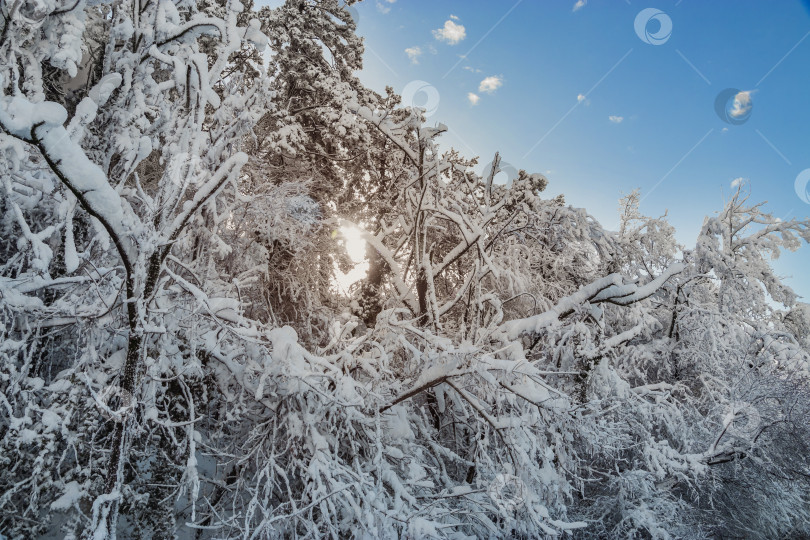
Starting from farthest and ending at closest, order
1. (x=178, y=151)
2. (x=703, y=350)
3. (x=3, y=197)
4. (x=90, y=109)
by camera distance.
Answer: (x=703, y=350) → (x=3, y=197) → (x=90, y=109) → (x=178, y=151)

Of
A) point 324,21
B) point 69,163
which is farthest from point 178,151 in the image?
point 324,21

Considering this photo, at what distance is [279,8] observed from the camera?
10.8m

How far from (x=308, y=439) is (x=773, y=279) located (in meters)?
13.1

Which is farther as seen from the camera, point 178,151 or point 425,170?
point 425,170

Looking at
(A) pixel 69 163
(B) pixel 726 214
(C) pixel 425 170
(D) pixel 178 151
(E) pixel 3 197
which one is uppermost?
(B) pixel 726 214

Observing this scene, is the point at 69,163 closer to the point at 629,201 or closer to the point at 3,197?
the point at 3,197

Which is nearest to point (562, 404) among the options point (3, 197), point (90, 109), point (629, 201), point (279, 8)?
point (90, 109)

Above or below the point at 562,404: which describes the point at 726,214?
above

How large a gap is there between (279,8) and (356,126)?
166 inches

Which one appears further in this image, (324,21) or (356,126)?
(324,21)

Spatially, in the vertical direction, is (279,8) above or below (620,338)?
above

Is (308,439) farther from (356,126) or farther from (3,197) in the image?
(356,126)

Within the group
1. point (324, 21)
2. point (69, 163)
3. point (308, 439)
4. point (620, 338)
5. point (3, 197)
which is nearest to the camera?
point (69, 163)

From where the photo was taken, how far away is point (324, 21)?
35.1ft
